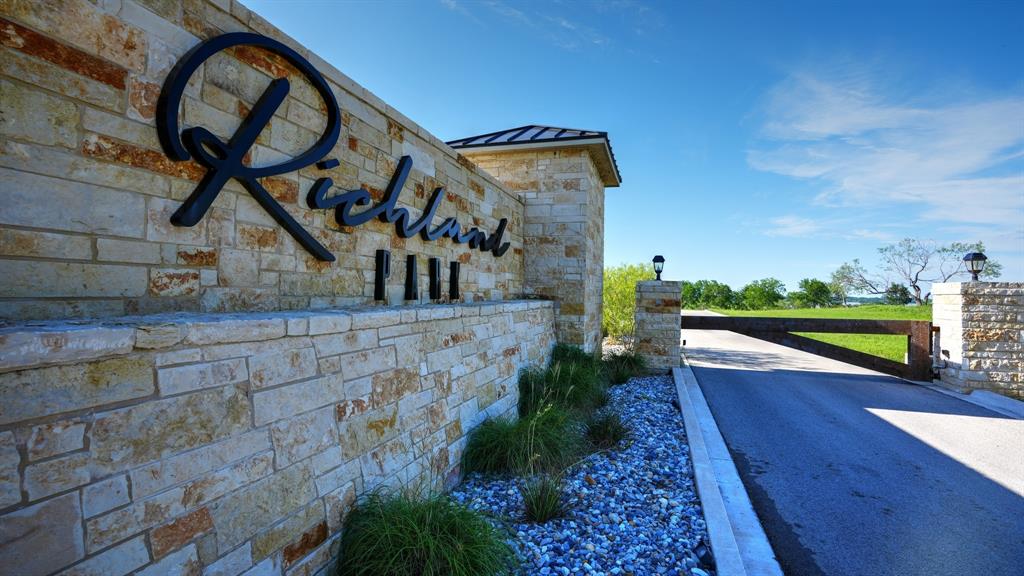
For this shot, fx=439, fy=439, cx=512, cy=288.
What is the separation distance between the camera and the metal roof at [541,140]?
8281 mm

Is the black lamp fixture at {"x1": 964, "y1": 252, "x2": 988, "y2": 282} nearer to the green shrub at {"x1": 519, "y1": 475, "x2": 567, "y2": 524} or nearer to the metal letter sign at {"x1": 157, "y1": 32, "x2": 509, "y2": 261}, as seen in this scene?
the green shrub at {"x1": 519, "y1": 475, "x2": 567, "y2": 524}

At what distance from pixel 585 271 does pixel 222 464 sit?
716 cm

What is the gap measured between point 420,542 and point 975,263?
1129 centimetres

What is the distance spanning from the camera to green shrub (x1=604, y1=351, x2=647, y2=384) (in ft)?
28.0

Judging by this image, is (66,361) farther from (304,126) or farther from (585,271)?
(585,271)

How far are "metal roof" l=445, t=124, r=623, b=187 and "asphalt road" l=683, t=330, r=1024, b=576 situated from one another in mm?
4926

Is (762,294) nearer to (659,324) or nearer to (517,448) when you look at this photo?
(659,324)

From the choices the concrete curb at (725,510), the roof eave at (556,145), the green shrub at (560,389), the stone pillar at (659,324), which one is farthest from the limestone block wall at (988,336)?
the green shrub at (560,389)

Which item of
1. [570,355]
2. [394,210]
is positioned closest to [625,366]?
[570,355]

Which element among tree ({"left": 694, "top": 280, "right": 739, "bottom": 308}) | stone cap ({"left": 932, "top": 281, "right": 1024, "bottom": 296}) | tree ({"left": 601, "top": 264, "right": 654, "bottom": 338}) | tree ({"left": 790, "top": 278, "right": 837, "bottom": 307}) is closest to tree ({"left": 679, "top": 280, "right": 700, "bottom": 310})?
tree ({"left": 694, "top": 280, "right": 739, "bottom": 308})

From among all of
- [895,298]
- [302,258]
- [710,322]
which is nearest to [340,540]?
[302,258]

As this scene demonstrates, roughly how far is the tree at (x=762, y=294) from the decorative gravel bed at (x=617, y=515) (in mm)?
42701

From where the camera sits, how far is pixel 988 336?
7941 mm

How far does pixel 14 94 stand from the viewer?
188cm
